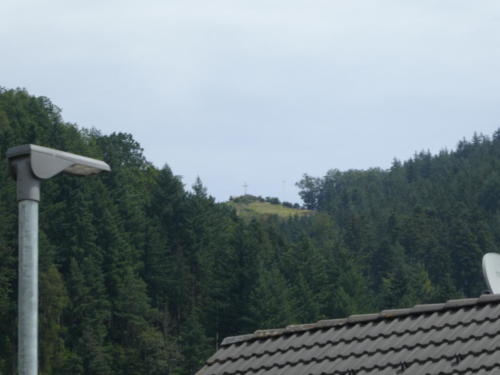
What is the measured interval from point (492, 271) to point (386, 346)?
129 inches

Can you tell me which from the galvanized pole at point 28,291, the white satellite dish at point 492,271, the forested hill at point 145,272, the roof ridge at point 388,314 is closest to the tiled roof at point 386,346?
the roof ridge at point 388,314

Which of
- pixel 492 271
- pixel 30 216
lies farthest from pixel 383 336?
pixel 30 216

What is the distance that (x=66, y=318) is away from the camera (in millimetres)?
118938

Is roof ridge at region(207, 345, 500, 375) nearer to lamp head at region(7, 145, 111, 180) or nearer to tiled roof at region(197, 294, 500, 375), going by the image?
tiled roof at region(197, 294, 500, 375)

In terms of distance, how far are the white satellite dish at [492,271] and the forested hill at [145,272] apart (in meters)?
93.7

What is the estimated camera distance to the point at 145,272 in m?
136

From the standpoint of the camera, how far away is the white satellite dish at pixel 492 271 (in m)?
13.7

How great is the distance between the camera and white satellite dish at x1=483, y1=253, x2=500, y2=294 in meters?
13.7

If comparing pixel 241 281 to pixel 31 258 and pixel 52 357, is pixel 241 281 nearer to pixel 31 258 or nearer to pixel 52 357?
pixel 52 357

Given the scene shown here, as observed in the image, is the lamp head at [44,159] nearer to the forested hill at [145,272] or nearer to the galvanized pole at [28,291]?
the galvanized pole at [28,291]

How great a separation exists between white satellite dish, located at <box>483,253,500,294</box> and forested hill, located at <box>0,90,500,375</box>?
3688 inches

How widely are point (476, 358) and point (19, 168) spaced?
3.94 meters

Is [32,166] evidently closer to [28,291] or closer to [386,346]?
[28,291]

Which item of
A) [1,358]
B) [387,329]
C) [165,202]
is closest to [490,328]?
[387,329]
